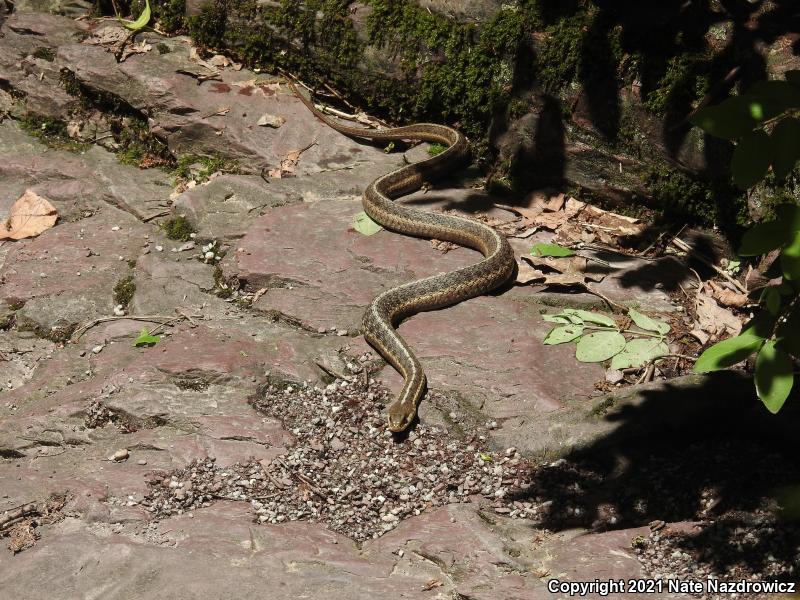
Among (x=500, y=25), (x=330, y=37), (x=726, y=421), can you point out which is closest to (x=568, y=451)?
(x=726, y=421)

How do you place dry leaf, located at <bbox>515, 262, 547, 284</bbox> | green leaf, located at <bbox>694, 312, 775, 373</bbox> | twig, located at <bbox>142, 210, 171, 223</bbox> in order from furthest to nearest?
twig, located at <bbox>142, 210, 171, 223</bbox> → dry leaf, located at <bbox>515, 262, 547, 284</bbox> → green leaf, located at <bbox>694, 312, 775, 373</bbox>

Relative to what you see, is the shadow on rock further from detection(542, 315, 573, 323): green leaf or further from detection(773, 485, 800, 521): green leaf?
detection(773, 485, 800, 521): green leaf

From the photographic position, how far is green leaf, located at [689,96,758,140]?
3523 mm

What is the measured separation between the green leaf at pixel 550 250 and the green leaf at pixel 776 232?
4.33 m

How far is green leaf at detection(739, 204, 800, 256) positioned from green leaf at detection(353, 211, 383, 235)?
17.1 feet

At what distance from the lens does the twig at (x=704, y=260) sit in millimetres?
7591

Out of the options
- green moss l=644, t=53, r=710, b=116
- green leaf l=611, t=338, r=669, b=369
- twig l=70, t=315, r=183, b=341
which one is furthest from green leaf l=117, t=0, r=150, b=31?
green leaf l=611, t=338, r=669, b=369

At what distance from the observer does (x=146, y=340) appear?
7059mm

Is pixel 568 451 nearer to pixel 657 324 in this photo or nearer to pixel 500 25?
pixel 657 324

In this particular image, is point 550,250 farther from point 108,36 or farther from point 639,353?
point 108,36

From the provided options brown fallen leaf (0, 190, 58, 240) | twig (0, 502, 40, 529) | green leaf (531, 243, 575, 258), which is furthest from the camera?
brown fallen leaf (0, 190, 58, 240)

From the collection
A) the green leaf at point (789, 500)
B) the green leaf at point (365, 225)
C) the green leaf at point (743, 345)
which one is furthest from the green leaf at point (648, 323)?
the green leaf at point (789, 500)

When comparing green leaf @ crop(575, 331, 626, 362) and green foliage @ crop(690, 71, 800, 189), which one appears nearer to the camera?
green foliage @ crop(690, 71, 800, 189)

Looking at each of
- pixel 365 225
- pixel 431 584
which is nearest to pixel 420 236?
pixel 365 225
